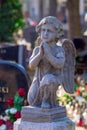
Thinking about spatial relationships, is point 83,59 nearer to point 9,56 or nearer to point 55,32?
point 9,56

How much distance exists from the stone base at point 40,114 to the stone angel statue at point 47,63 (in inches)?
2.5

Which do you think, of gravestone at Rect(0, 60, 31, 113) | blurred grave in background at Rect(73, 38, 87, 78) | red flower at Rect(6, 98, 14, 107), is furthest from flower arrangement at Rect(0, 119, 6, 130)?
blurred grave in background at Rect(73, 38, 87, 78)

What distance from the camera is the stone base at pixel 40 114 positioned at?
7211 millimetres

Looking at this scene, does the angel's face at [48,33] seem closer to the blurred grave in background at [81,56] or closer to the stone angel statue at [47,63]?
the stone angel statue at [47,63]

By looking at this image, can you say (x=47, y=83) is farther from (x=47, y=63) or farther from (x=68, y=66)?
(x=68, y=66)

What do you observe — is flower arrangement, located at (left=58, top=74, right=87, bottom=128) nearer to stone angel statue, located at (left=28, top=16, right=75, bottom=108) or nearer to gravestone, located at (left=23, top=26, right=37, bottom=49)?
stone angel statue, located at (left=28, top=16, right=75, bottom=108)

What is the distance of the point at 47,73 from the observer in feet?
24.0

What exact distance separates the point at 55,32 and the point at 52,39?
0.30ft

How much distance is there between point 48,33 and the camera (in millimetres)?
7262

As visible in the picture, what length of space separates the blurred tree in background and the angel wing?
51.9 feet

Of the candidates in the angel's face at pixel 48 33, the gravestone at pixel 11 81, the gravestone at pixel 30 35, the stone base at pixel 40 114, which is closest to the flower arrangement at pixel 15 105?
the gravestone at pixel 11 81

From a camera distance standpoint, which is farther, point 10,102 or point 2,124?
point 10,102

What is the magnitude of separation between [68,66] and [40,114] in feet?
3.03

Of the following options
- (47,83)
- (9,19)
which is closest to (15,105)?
(47,83)
